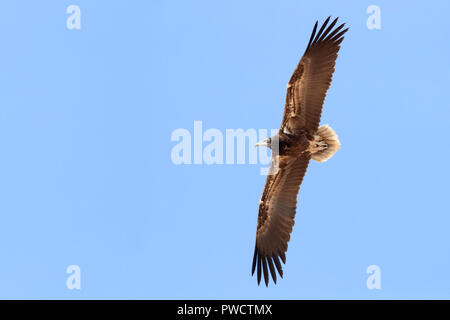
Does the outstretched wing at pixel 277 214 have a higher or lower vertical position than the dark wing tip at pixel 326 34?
lower

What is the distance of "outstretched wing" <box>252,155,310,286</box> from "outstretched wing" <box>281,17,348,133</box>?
1.21 m

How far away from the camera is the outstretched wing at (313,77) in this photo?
1422cm

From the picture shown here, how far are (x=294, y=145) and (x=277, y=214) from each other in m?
1.76

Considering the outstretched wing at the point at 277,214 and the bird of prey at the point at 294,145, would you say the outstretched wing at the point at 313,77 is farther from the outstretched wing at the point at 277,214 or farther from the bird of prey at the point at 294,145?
the outstretched wing at the point at 277,214

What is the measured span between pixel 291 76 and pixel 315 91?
1.98 ft

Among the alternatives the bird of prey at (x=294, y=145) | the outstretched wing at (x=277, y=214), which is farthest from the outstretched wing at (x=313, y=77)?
the outstretched wing at (x=277, y=214)

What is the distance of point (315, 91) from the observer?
14.3 metres

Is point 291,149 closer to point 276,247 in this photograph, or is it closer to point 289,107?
point 289,107

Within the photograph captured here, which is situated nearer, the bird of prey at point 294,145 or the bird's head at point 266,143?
the bird of prey at point 294,145

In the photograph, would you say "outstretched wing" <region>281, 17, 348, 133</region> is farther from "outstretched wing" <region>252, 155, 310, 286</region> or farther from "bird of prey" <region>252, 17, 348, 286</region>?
"outstretched wing" <region>252, 155, 310, 286</region>

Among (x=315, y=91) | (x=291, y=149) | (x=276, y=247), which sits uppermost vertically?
(x=315, y=91)

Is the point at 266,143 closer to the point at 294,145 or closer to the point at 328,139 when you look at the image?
the point at 294,145
